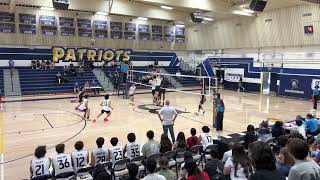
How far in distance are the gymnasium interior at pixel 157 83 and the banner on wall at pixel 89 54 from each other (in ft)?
0.36

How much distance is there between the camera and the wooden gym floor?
9.14 meters

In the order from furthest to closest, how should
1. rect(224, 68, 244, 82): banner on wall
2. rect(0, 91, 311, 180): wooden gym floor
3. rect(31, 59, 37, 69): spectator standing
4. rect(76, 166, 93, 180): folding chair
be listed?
rect(224, 68, 244, 82): banner on wall < rect(31, 59, 37, 69): spectator standing < rect(0, 91, 311, 180): wooden gym floor < rect(76, 166, 93, 180): folding chair

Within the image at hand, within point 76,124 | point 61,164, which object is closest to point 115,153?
point 61,164

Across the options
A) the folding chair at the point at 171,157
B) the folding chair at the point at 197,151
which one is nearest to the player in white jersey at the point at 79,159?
the folding chair at the point at 171,157

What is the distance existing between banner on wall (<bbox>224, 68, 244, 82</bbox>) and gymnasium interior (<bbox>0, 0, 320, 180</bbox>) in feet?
0.40

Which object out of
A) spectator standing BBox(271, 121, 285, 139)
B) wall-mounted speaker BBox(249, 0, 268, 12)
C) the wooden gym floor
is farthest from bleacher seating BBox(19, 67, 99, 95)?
spectator standing BBox(271, 121, 285, 139)

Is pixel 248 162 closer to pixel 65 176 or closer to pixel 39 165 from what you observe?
pixel 65 176

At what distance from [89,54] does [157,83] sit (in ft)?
48.3

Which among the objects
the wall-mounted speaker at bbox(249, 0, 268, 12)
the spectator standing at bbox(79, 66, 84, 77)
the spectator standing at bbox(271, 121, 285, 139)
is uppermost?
the wall-mounted speaker at bbox(249, 0, 268, 12)

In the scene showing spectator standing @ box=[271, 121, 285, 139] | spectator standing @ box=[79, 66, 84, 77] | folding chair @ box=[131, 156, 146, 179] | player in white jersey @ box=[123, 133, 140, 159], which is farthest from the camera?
spectator standing @ box=[79, 66, 84, 77]

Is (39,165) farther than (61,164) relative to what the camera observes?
No

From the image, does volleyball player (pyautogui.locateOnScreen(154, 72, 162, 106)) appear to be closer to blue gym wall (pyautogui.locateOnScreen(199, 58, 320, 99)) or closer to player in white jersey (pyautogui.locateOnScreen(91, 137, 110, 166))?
player in white jersey (pyautogui.locateOnScreen(91, 137, 110, 166))

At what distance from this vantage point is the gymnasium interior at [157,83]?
265 inches

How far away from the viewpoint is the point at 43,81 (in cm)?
2569
